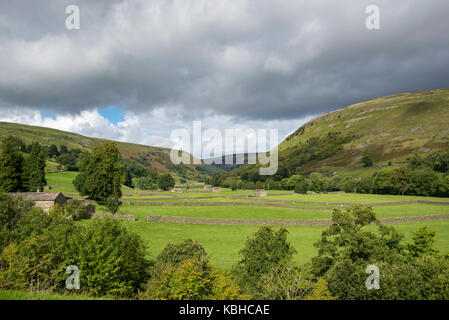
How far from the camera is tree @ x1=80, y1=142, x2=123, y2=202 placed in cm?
5066

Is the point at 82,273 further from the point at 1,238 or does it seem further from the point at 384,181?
the point at 384,181

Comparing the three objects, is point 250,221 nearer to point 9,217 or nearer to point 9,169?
point 9,217

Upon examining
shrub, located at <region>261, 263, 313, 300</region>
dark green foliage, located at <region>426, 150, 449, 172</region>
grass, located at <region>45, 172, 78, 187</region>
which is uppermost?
dark green foliage, located at <region>426, 150, 449, 172</region>

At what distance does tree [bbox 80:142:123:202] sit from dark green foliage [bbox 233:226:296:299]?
38.3m

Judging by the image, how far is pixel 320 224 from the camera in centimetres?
4131

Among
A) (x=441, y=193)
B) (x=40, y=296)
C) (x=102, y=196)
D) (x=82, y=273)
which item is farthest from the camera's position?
(x=441, y=193)

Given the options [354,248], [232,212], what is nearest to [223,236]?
[232,212]

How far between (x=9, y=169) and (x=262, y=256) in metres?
52.9

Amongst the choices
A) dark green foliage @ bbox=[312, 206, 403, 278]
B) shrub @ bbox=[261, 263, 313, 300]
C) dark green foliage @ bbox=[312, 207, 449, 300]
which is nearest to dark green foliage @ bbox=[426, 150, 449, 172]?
dark green foliage @ bbox=[312, 206, 403, 278]

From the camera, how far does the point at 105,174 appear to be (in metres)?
50.8

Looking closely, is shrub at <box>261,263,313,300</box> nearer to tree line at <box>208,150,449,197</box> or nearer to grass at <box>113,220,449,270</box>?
grass at <box>113,220,449,270</box>

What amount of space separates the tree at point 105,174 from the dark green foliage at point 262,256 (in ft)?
126

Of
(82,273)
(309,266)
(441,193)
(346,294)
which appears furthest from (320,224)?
(441,193)

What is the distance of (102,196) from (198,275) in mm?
43456
